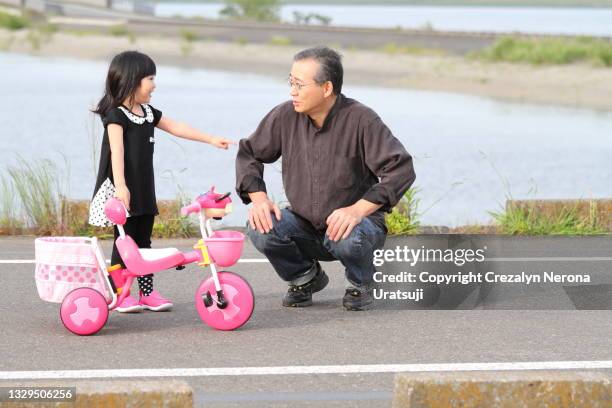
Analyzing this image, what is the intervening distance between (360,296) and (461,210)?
29.8ft

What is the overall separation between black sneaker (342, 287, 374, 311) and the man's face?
1.03 m

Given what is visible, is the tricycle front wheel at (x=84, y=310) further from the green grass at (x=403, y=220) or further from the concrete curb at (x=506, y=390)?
the green grass at (x=403, y=220)

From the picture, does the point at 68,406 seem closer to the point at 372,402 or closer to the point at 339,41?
the point at 372,402

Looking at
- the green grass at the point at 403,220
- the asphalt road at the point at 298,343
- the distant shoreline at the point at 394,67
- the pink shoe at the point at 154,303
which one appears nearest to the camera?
the asphalt road at the point at 298,343

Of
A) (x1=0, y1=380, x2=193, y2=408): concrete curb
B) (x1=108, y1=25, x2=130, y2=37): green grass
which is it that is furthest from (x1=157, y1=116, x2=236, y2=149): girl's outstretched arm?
(x1=108, y1=25, x2=130, y2=37): green grass

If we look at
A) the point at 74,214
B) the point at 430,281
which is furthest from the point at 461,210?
the point at 430,281

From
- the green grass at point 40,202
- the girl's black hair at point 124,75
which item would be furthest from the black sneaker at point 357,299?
the green grass at point 40,202

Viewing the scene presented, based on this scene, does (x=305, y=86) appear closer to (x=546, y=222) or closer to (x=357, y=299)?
(x=357, y=299)

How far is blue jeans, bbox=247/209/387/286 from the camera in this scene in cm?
738

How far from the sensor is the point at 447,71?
4956cm

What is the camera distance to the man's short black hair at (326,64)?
288 inches

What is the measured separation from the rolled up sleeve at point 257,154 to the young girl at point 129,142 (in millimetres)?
171

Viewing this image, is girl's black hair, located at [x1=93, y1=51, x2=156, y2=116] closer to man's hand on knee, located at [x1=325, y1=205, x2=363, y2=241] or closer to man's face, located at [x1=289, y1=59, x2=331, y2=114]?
man's face, located at [x1=289, y1=59, x2=331, y2=114]

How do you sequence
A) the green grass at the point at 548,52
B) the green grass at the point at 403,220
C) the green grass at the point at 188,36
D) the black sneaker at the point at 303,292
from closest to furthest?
the black sneaker at the point at 303,292 → the green grass at the point at 403,220 → the green grass at the point at 548,52 → the green grass at the point at 188,36
